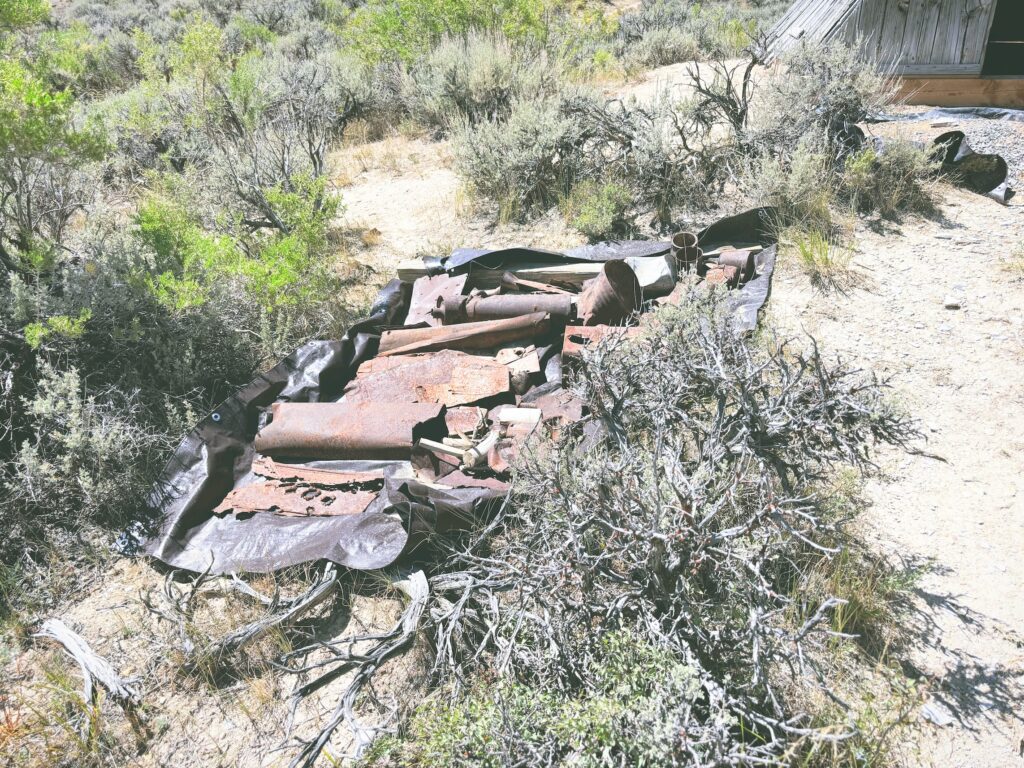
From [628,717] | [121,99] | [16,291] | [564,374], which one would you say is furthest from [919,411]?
[121,99]

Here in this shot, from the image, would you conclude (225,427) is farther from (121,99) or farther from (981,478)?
(121,99)

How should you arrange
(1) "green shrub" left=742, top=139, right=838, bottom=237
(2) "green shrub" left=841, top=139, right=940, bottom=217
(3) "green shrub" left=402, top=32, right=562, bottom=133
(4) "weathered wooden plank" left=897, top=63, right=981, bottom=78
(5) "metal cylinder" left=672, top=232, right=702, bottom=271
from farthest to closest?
(4) "weathered wooden plank" left=897, top=63, right=981, bottom=78 < (3) "green shrub" left=402, top=32, right=562, bottom=133 < (2) "green shrub" left=841, top=139, right=940, bottom=217 < (1) "green shrub" left=742, top=139, right=838, bottom=237 < (5) "metal cylinder" left=672, top=232, right=702, bottom=271

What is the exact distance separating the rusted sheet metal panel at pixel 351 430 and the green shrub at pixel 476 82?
5.38m

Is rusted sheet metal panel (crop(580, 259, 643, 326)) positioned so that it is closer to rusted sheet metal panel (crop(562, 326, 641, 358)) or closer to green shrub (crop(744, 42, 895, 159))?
rusted sheet metal panel (crop(562, 326, 641, 358))

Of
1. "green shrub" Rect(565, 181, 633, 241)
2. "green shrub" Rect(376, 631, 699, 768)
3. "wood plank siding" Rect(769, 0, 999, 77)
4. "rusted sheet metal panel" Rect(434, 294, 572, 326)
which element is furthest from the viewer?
"wood plank siding" Rect(769, 0, 999, 77)

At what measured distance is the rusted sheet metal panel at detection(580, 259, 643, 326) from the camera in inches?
170

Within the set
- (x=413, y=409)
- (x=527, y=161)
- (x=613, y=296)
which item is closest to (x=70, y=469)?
(x=413, y=409)

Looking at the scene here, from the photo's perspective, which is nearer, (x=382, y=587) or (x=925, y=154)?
(x=382, y=587)

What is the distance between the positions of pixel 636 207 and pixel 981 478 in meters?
3.84

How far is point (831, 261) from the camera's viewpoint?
193 inches

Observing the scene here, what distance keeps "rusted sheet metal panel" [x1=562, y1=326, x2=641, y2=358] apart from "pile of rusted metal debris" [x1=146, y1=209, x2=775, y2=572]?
0.5 inches

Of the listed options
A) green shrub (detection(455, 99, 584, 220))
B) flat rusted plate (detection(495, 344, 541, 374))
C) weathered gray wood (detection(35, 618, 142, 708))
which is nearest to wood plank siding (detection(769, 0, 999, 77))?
green shrub (detection(455, 99, 584, 220))

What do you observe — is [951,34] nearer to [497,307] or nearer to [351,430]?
[497,307]

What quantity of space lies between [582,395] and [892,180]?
410 centimetres
